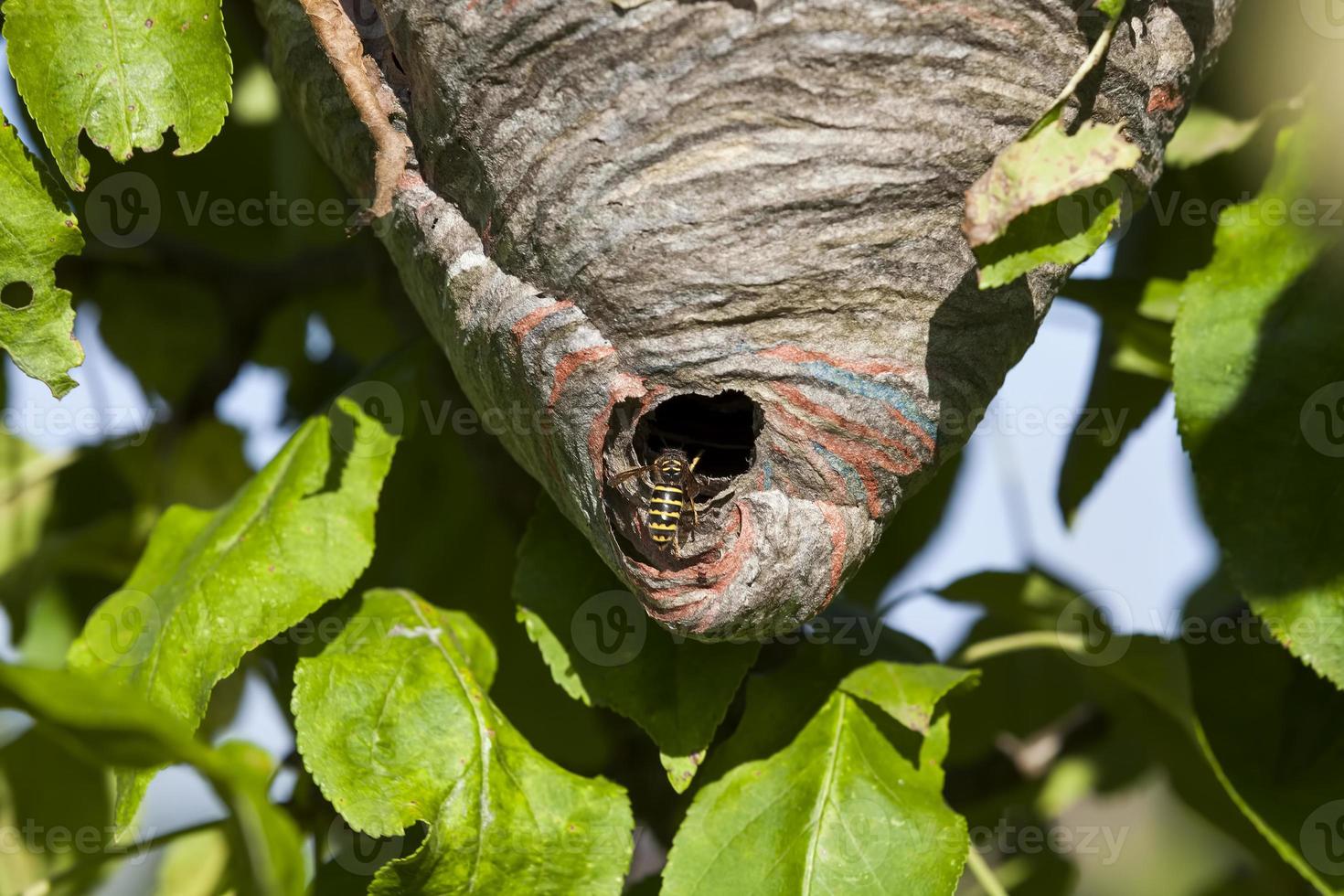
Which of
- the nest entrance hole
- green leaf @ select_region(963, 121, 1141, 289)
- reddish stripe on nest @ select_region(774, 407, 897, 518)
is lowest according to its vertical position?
the nest entrance hole

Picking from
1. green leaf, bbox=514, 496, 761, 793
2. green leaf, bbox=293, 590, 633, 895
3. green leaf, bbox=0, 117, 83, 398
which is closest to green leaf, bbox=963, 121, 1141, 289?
green leaf, bbox=514, 496, 761, 793

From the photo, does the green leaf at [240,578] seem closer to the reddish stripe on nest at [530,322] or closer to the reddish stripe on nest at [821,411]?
the reddish stripe on nest at [530,322]

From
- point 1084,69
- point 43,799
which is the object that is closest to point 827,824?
point 1084,69

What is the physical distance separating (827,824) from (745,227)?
2.47 ft

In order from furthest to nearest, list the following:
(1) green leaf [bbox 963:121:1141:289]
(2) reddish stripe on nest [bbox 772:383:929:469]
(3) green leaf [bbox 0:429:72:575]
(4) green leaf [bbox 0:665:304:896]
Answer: (3) green leaf [bbox 0:429:72:575], (2) reddish stripe on nest [bbox 772:383:929:469], (1) green leaf [bbox 963:121:1141:289], (4) green leaf [bbox 0:665:304:896]

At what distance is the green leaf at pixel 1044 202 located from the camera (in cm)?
138

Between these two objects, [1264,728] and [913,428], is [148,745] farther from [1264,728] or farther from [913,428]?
[1264,728]

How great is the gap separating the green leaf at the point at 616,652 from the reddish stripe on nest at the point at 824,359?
0.38 m

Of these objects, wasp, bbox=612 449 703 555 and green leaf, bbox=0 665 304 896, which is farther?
wasp, bbox=612 449 703 555

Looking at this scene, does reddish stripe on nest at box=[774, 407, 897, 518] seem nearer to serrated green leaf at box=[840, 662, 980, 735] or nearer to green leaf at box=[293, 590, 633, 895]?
serrated green leaf at box=[840, 662, 980, 735]

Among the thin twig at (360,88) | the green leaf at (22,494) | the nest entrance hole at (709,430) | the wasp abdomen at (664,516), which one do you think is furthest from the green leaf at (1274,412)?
the green leaf at (22,494)

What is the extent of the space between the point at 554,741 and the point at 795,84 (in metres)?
0.96

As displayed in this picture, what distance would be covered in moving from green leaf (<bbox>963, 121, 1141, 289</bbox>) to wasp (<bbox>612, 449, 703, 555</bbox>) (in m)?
0.41

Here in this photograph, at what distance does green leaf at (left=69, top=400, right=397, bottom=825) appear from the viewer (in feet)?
5.42
